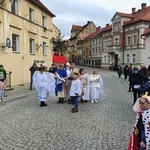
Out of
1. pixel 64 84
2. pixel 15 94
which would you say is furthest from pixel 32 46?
pixel 64 84

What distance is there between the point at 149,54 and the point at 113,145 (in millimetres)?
30139

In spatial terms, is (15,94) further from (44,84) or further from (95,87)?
(95,87)

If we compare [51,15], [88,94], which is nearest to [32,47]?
[51,15]

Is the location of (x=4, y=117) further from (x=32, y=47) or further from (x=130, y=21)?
(x=130, y=21)

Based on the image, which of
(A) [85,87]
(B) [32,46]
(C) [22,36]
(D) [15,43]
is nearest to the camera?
(A) [85,87]

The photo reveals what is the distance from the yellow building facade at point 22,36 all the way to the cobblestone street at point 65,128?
8.99m

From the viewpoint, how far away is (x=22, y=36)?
20094 millimetres

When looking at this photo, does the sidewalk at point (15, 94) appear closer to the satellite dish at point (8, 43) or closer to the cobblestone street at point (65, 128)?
the cobblestone street at point (65, 128)

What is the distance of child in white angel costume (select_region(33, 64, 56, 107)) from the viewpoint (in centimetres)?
992

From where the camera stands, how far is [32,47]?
74.6 feet

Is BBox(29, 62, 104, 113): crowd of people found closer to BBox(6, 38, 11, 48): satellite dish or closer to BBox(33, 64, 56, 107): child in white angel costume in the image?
BBox(33, 64, 56, 107): child in white angel costume

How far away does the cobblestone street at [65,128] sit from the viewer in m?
5.20

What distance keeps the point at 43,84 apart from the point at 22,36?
11.3 m

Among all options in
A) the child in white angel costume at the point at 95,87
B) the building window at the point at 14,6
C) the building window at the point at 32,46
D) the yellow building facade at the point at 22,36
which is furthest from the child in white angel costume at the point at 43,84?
the building window at the point at 32,46
